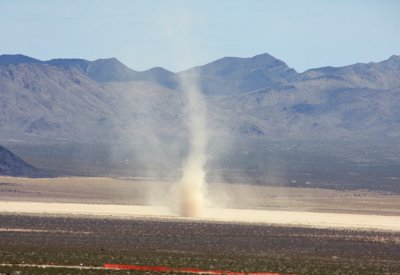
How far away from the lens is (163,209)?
88562 mm

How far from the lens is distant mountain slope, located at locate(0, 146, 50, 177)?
12875cm

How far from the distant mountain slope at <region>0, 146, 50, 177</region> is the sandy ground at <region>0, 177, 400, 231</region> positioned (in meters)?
4.06

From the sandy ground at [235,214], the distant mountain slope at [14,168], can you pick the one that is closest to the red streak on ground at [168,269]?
the sandy ground at [235,214]

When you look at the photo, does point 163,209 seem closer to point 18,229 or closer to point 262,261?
point 18,229

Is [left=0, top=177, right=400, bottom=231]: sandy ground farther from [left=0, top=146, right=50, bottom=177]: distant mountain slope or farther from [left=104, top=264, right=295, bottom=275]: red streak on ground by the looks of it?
[left=104, top=264, right=295, bottom=275]: red streak on ground

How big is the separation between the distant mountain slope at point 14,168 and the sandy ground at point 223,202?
13.3ft

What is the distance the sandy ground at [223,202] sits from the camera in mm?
84125

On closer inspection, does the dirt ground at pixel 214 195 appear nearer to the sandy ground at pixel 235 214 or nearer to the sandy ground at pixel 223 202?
the sandy ground at pixel 223 202

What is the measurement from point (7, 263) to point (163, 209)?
133 feet

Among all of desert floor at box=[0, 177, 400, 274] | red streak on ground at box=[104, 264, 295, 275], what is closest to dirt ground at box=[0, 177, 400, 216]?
desert floor at box=[0, 177, 400, 274]

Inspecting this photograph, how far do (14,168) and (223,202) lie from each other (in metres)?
37.7

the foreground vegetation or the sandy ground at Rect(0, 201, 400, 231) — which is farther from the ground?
the foreground vegetation

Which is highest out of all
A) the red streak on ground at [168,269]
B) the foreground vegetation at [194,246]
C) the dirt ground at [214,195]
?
the red streak on ground at [168,269]

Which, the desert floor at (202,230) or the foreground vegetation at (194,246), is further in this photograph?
the desert floor at (202,230)
